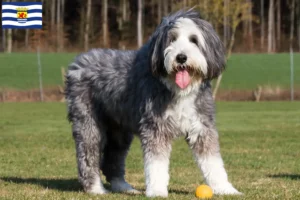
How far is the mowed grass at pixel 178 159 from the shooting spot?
10086 millimetres

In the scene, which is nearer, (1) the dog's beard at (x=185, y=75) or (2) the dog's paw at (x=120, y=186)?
(1) the dog's beard at (x=185, y=75)

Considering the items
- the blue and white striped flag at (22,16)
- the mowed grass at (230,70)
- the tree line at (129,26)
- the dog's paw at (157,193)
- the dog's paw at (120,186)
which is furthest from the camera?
the tree line at (129,26)

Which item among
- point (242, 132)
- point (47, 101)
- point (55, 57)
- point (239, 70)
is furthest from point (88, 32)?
point (242, 132)

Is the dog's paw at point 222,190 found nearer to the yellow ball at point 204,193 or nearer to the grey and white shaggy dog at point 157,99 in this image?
the grey and white shaggy dog at point 157,99

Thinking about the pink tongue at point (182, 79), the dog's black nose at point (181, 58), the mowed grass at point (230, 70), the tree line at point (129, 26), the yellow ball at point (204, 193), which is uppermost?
the dog's black nose at point (181, 58)

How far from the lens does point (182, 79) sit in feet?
28.7

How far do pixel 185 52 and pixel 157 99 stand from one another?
0.75 meters

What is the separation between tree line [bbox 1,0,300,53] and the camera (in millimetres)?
45219

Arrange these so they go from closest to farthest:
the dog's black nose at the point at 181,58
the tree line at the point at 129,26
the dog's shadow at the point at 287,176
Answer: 1. the dog's black nose at the point at 181,58
2. the dog's shadow at the point at 287,176
3. the tree line at the point at 129,26

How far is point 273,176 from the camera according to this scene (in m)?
11.8

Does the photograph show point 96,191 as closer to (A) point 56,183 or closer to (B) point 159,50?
(A) point 56,183

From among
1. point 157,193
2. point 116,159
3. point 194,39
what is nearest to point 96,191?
point 116,159

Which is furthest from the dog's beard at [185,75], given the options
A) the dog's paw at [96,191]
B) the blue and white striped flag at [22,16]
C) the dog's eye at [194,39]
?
the blue and white striped flag at [22,16]

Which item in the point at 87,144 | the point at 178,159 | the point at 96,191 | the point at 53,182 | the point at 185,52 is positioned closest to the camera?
the point at 185,52
